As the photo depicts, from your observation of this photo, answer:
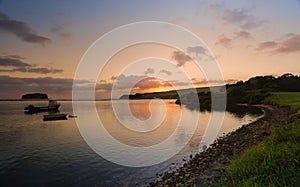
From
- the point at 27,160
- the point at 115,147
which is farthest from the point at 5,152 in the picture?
the point at 115,147

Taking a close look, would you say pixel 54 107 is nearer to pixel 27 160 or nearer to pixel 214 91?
pixel 27 160

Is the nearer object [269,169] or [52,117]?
[269,169]

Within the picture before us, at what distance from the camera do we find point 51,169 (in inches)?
645

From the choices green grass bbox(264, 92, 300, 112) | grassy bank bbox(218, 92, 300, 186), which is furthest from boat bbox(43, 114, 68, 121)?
grassy bank bbox(218, 92, 300, 186)

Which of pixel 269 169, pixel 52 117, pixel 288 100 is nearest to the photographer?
pixel 269 169

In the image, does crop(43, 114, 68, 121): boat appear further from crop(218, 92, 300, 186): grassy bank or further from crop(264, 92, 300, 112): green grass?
crop(218, 92, 300, 186): grassy bank

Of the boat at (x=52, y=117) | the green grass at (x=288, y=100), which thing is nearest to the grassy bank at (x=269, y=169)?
the green grass at (x=288, y=100)

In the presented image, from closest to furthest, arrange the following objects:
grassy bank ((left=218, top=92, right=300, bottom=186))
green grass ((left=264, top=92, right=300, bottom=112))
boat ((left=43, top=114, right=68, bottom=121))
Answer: grassy bank ((left=218, top=92, right=300, bottom=186))
boat ((left=43, top=114, right=68, bottom=121))
green grass ((left=264, top=92, right=300, bottom=112))

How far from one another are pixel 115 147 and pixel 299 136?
1652cm

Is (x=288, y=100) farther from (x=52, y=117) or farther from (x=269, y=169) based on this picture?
(x=269, y=169)

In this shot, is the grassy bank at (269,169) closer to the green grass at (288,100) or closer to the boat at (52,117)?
the green grass at (288,100)

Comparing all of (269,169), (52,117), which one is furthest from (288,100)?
(269,169)

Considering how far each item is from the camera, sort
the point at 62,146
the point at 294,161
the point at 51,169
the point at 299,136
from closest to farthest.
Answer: the point at 294,161 < the point at 299,136 < the point at 51,169 < the point at 62,146

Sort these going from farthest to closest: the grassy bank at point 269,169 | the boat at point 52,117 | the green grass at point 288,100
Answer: the green grass at point 288,100
the boat at point 52,117
the grassy bank at point 269,169
